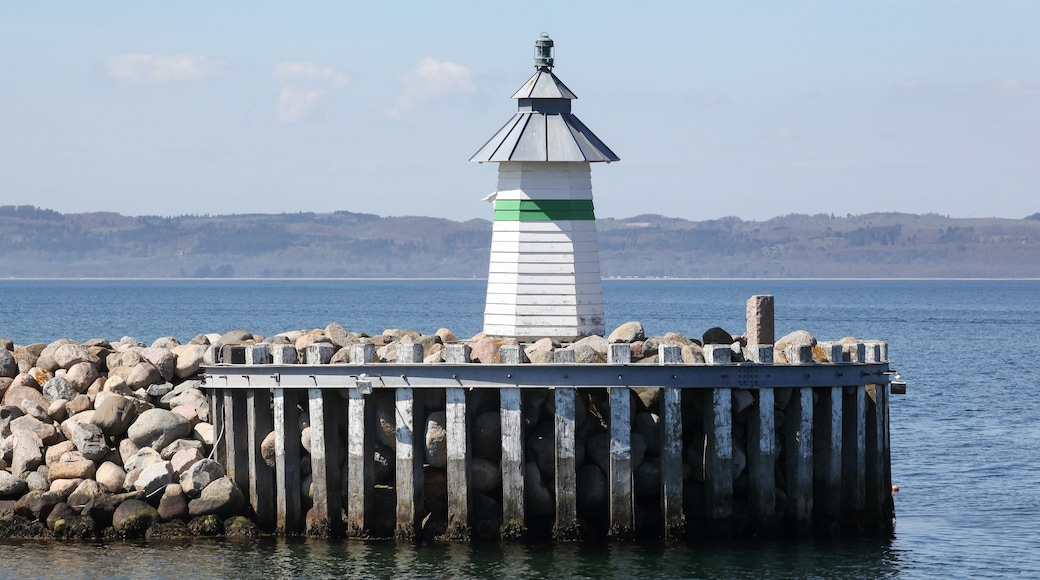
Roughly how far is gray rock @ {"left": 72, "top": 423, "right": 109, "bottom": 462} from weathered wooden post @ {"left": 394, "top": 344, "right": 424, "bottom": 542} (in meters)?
4.49

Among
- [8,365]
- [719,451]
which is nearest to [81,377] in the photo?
[8,365]

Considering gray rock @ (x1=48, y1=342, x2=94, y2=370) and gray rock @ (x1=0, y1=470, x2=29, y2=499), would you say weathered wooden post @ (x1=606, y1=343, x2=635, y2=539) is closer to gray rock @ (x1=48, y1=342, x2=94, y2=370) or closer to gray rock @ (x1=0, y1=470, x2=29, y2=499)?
gray rock @ (x1=0, y1=470, x2=29, y2=499)

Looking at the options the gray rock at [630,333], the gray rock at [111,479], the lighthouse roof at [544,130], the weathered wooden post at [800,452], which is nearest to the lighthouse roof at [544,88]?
the lighthouse roof at [544,130]

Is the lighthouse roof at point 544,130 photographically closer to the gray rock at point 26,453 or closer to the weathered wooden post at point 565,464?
the weathered wooden post at point 565,464

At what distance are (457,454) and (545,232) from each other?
203 inches

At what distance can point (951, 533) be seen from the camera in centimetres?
2280

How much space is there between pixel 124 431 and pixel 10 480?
177 cm

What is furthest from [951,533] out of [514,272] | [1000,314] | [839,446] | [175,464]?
[1000,314]

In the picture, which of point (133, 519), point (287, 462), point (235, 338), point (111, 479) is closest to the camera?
point (287, 462)

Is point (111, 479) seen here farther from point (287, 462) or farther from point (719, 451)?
point (719, 451)

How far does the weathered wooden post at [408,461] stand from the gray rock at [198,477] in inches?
106

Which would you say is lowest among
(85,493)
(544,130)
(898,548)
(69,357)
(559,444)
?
(898,548)

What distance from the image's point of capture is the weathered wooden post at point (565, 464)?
1889 cm

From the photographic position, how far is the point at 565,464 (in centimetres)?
1892
